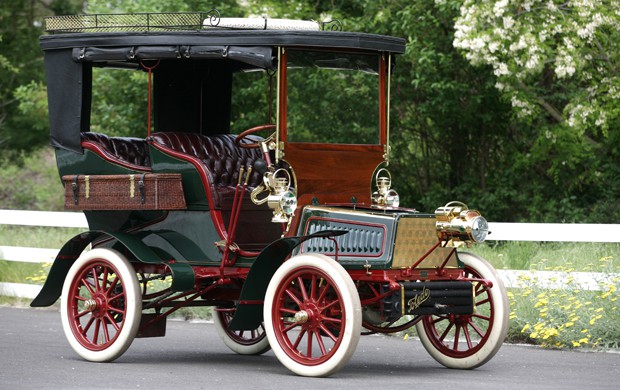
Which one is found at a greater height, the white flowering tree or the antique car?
the white flowering tree

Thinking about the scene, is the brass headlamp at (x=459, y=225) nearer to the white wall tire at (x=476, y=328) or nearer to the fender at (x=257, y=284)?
the white wall tire at (x=476, y=328)

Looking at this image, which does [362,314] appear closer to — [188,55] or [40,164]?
[188,55]

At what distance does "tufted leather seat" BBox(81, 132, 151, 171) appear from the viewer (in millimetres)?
10570

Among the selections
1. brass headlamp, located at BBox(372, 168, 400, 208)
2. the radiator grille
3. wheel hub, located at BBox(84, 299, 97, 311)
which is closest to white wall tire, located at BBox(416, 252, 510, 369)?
brass headlamp, located at BBox(372, 168, 400, 208)

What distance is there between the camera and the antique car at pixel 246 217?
917 centimetres

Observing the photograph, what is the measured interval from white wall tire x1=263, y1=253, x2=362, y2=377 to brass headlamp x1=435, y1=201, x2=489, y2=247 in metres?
0.84

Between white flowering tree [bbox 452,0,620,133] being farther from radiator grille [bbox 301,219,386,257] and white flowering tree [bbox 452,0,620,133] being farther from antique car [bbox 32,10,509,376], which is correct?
radiator grille [bbox 301,219,386,257]

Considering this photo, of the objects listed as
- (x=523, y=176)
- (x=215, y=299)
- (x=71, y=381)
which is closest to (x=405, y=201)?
(x=523, y=176)

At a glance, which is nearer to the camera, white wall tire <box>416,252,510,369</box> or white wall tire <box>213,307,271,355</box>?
white wall tire <box>416,252,510,369</box>

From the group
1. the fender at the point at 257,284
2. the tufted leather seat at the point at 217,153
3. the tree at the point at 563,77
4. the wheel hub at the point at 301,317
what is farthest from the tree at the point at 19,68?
the wheel hub at the point at 301,317

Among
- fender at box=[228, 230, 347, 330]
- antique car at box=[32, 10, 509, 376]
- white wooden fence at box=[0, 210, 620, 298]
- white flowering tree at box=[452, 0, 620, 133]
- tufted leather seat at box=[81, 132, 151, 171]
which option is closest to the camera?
antique car at box=[32, 10, 509, 376]

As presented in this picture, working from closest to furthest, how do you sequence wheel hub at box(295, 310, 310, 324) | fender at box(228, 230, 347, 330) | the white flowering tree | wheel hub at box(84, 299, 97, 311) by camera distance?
wheel hub at box(295, 310, 310, 324) < fender at box(228, 230, 347, 330) < wheel hub at box(84, 299, 97, 311) < the white flowering tree

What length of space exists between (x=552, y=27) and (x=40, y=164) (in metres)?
20.4

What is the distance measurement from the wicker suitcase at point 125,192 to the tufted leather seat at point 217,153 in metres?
0.29
